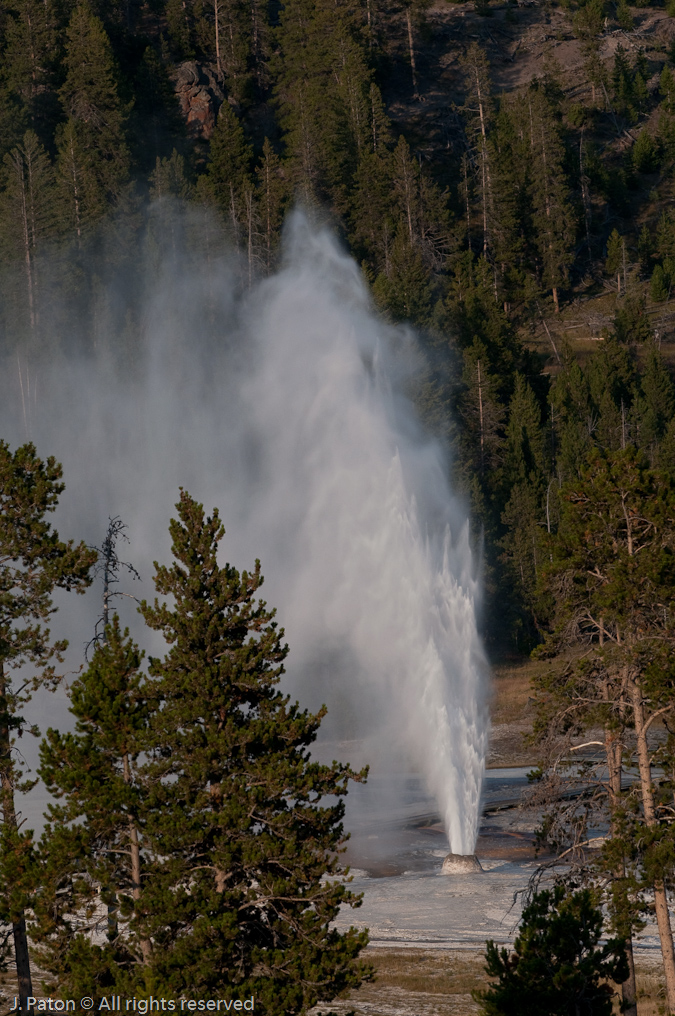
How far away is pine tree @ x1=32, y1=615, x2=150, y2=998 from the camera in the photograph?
47.1 ft

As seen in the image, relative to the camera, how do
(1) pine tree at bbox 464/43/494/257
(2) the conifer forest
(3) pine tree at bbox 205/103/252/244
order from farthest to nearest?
(1) pine tree at bbox 464/43/494/257
(3) pine tree at bbox 205/103/252/244
(2) the conifer forest

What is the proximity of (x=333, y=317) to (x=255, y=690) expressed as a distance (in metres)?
54.5

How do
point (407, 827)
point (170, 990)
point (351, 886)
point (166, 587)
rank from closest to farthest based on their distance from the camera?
1. point (170, 990)
2. point (166, 587)
3. point (351, 886)
4. point (407, 827)

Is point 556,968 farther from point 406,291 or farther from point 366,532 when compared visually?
point 406,291

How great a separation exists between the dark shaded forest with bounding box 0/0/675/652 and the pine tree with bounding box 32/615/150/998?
3979 cm

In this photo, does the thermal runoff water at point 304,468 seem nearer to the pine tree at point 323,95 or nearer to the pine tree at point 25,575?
the pine tree at point 323,95

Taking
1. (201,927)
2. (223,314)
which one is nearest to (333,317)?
(223,314)

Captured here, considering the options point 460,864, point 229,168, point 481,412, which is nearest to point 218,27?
point 229,168

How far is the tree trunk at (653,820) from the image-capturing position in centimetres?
1582

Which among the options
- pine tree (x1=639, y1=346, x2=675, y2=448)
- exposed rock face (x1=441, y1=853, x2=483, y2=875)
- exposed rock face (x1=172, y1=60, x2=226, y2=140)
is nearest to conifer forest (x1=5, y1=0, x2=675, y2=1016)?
pine tree (x1=639, y1=346, x2=675, y2=448)

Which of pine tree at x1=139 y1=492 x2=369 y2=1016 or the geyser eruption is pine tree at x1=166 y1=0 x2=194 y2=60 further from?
pine tree at x1=139 y1=492 x2=369 y2=1016

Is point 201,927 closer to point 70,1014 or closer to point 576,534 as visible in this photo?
point 70,1014

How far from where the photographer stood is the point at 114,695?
1535 centimetres

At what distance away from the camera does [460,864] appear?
97.5 feet
